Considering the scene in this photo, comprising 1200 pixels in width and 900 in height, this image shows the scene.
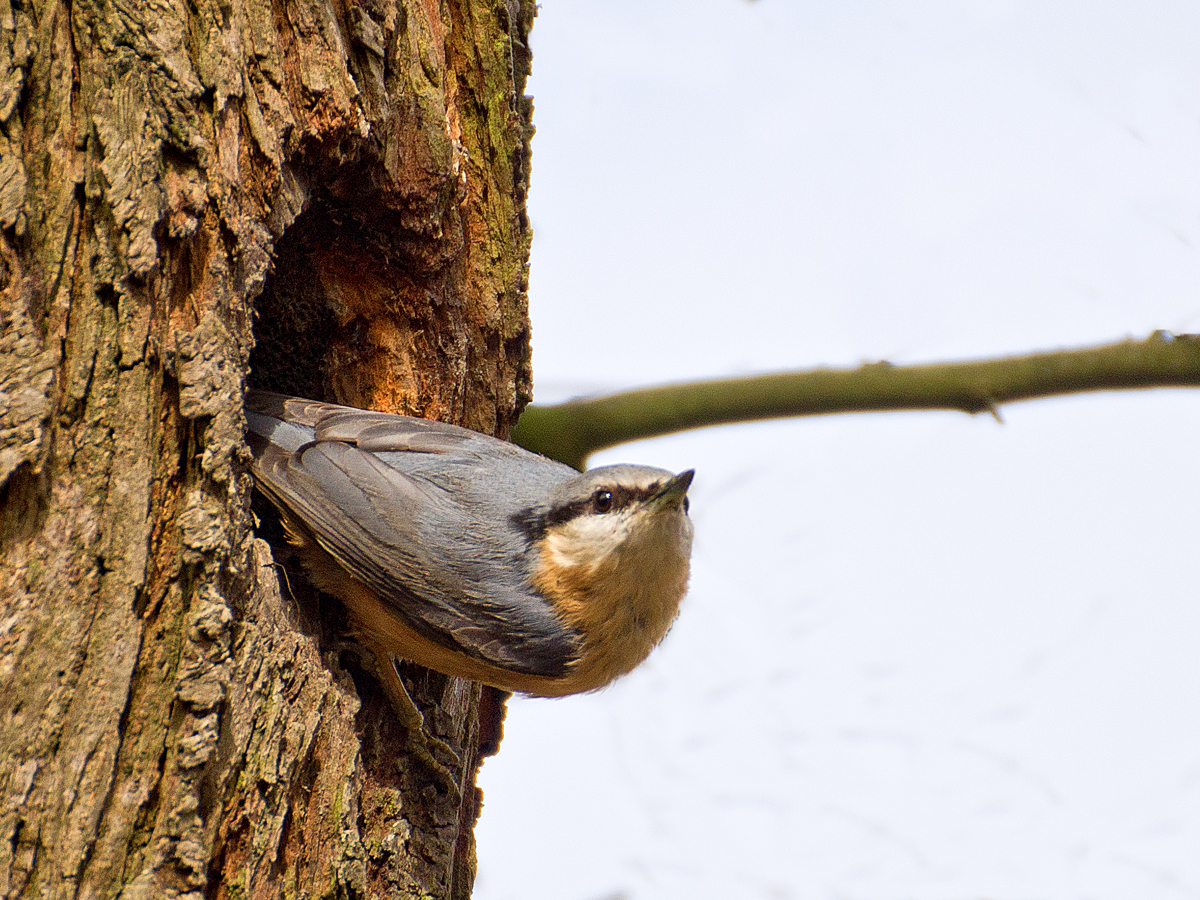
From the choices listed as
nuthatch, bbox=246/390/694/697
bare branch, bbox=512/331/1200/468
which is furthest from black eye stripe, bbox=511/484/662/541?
bare branch, bbox=512/331/1200/468

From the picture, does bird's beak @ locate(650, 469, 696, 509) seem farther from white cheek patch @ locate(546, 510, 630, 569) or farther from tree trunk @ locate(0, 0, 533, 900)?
tree trunk @ locate(0, 0, 533, 900)

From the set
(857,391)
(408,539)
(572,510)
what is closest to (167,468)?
(408,539)

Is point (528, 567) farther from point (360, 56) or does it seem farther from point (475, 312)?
point (360, 56)

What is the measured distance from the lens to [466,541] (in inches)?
101

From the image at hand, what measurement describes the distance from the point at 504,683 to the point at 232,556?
1.01 m

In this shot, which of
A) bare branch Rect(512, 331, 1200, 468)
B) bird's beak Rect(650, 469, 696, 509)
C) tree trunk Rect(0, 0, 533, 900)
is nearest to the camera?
tree trunk Rect(0, 0, 533, 900)

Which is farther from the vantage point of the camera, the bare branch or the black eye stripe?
the bare branch

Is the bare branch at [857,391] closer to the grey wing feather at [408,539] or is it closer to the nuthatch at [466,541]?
the nuthatch at [466,541]

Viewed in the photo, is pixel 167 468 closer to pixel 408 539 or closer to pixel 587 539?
pixel 408 539

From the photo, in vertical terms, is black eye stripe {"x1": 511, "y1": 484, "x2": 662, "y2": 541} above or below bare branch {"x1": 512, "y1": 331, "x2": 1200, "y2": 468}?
below

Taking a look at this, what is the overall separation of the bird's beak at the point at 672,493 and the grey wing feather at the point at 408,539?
1.25ft

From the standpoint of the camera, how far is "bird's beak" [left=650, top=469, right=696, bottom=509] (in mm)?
2500

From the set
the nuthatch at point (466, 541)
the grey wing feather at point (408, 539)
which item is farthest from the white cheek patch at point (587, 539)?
the grey wing feather at point (408, 539)

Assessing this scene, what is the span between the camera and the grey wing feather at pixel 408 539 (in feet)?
8.20
